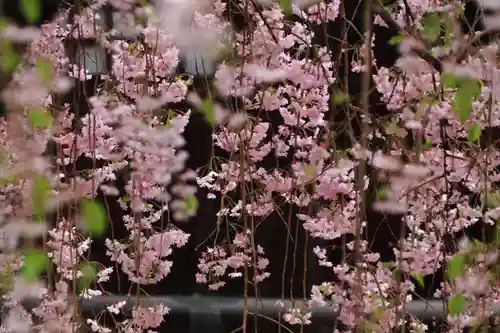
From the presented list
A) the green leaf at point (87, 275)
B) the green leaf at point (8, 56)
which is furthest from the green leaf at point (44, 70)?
the green leaf at point (87, 275)

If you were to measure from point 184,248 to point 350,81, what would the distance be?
2.95 feet

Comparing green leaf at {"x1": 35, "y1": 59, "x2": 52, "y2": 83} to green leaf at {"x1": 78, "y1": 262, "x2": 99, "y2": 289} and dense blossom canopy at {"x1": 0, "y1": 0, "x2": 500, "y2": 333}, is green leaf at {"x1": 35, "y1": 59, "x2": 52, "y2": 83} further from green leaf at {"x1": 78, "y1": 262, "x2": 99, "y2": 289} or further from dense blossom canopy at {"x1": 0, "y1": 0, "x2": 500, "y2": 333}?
green leaf at {"x1": 78, "y1": 262, "x2": 99, "y2": 289}

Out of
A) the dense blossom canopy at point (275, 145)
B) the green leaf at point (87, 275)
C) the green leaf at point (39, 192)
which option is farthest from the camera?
the dense blossom canopy at point (275, 145)

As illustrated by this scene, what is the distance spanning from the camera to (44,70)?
1199 millimetres

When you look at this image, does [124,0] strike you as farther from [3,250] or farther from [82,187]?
[3,250]

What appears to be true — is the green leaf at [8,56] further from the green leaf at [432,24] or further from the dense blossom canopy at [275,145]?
the green leaf at [432,24]

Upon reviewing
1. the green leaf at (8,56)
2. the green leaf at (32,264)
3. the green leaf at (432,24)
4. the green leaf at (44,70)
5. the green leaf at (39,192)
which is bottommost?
the green leaf at (32,264)

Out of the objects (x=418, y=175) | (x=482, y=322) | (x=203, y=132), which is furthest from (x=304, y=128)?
(x=482, y=322)

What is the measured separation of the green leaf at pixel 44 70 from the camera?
1196 millimetres

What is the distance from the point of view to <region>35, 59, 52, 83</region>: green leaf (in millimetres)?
1196

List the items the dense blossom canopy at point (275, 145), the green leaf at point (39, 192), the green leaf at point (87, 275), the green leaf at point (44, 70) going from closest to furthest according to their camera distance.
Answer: the green leaf at point (39, 192) < the green leaf at point (44, 70) < the green leaf at point (87, 275) < the dense blossom canopy at point (275, 145)

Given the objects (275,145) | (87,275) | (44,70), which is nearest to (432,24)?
(275,145)

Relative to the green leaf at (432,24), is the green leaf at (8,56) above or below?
below

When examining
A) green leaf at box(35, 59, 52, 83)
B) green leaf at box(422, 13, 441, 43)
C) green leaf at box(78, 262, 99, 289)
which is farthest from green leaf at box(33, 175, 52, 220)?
green leaf at box(422, 13, 441, 43)
